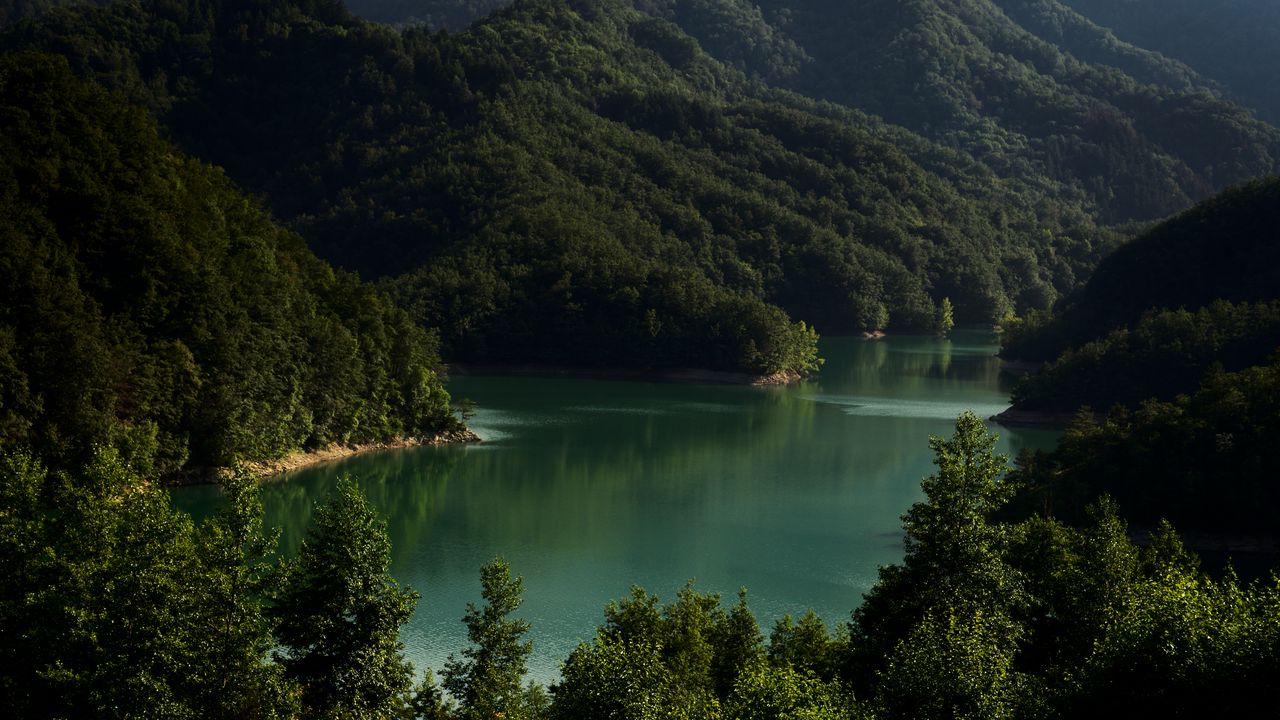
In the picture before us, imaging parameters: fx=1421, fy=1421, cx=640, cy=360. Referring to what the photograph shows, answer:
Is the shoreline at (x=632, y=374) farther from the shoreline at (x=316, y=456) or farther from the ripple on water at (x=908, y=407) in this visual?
the shoreline at (x=316, y=456)

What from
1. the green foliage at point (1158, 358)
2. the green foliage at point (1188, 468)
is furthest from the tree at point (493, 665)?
the green foliage at point (1158, 358)

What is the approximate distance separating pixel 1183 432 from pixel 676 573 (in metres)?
24.2

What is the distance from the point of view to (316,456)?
77938 millimetres

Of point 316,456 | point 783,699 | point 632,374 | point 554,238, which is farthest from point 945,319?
point 783,699

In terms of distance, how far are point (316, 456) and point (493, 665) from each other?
153ft

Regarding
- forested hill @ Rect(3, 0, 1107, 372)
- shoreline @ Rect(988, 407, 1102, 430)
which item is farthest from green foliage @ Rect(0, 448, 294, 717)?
forested hill @ Rect(3, 0, 1107, 372)

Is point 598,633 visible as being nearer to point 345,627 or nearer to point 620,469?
point 345,627

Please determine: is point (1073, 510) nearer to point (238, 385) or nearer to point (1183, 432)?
point (1183, 432)

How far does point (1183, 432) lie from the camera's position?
62.2 meters

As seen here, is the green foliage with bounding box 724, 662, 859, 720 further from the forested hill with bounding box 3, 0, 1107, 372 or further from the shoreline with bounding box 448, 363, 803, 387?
the forested hill with bounding box 3, 0, 1107, 372

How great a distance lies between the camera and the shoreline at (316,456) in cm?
6862

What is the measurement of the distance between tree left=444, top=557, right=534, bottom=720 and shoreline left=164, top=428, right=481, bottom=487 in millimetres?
31301

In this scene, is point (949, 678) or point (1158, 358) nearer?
point (949, 678)

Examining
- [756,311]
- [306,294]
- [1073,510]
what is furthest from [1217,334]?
[306,294]
